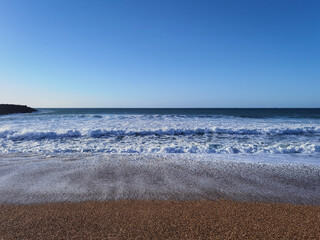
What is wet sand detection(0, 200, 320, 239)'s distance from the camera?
7.35ft

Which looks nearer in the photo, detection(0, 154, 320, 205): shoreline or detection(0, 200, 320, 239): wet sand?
detection(0, 200, 320, 239): wet sand

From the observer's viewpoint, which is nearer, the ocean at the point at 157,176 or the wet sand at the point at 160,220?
the wet sand at the point at 160,220

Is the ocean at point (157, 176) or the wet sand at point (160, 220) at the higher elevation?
the wet sand at point (160, 220)

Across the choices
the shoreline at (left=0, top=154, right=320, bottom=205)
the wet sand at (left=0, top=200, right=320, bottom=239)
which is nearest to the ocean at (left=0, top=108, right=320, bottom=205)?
the shoreline at (left=0, top=154, right=320, bottom=205)

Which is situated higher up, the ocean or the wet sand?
the wet sand

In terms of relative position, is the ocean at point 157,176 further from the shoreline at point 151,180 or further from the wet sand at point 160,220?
the wet sand at point 160,220

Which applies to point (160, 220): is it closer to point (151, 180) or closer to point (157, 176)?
point (151, 180)

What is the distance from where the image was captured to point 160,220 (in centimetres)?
252

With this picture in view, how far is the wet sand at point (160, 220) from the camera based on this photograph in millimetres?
2240

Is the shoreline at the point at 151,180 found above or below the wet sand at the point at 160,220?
below

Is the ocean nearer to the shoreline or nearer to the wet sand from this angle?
the shoreline

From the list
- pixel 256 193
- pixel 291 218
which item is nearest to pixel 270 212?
pixel 291 218

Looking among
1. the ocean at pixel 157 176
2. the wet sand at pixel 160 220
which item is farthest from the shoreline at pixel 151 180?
the wet sand at pixel 160 220

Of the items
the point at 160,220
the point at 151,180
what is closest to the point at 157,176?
the point at 151,180
